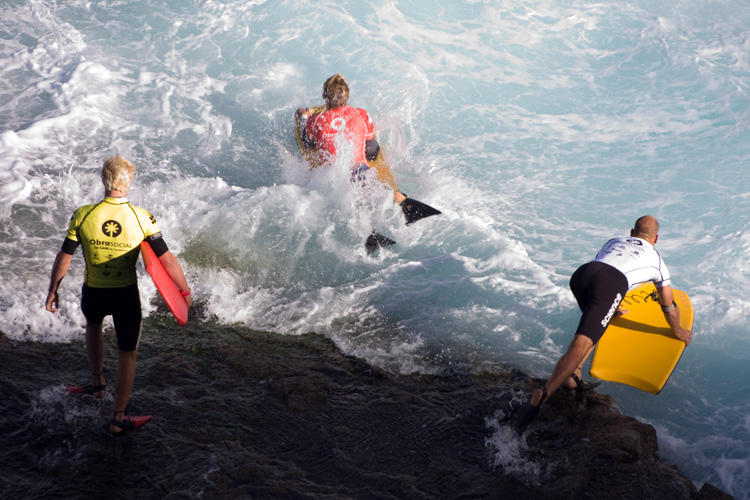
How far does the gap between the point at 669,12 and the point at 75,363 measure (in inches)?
545

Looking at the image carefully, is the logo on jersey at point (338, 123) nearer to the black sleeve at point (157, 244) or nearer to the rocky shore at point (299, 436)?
the rocky shore at point (299, 436)

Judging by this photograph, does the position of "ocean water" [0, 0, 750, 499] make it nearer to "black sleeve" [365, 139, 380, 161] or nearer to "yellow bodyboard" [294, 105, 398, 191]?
"yellow bodyboard" [294, 105, 398, 191]

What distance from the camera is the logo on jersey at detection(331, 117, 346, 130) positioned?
6.48m

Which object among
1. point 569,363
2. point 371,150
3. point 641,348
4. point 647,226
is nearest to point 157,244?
point 569,363

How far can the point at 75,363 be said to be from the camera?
4.08 metres

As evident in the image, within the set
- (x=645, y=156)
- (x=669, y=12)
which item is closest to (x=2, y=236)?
(x=645, y=156)

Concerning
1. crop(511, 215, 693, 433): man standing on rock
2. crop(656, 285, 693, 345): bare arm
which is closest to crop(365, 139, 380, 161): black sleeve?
crop(511, 215, 693, 433): man standing on rock

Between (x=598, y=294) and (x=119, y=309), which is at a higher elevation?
(x=598, y=294)

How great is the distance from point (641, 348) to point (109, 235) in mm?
3958

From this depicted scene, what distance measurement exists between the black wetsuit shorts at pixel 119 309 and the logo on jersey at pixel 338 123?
11.8 ft

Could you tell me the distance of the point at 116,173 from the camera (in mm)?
3201

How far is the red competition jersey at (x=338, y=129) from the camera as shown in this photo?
6.48 metres

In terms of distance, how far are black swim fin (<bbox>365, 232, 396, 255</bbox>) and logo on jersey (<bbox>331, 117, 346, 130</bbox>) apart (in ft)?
4.36

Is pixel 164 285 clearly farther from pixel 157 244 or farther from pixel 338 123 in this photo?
pixel 338 123
